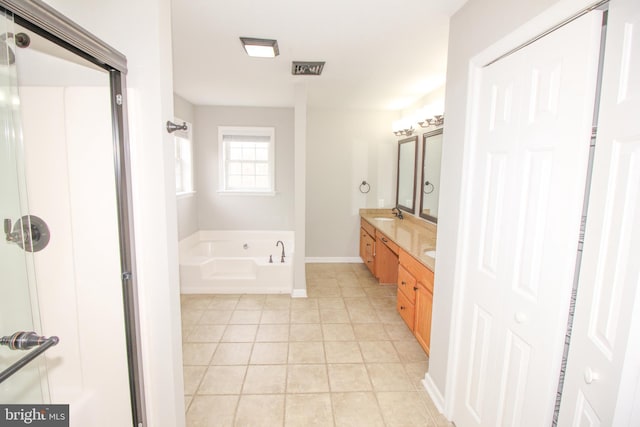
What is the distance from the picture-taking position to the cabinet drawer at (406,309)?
289 centimetres

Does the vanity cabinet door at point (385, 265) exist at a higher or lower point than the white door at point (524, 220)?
lower

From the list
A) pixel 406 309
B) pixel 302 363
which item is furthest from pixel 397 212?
pixel 302 363

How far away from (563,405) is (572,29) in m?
1.36

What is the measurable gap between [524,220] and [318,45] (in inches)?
78.8

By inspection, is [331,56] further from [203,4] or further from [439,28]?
[203,4]

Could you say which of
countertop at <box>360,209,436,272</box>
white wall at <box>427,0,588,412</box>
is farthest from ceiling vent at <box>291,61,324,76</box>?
countertop at <box>360,209,436,272</box>

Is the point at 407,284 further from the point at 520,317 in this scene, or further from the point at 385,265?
the point at 520,317

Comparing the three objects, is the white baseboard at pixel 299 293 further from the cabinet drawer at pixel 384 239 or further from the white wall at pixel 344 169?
the white wall at pixel 344 169

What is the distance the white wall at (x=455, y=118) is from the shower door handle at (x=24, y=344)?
1.94m

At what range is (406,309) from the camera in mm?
3043

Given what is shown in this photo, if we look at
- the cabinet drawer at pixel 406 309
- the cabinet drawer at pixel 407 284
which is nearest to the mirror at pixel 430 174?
the cabinet drawer at pixel 407 284

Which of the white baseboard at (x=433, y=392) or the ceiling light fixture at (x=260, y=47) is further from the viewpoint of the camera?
the ceiling light fixture at (x=260, y=47)

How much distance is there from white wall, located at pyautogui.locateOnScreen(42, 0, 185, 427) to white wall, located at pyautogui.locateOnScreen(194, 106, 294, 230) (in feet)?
12.2

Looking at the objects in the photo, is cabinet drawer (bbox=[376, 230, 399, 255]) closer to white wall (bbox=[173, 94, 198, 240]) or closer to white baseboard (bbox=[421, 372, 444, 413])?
white baseboard (bbox=[421, 372, 444, 413])
